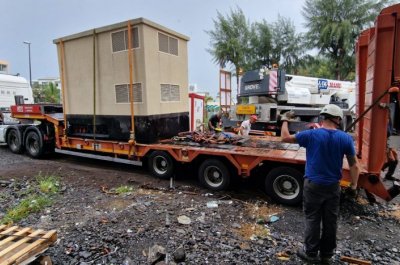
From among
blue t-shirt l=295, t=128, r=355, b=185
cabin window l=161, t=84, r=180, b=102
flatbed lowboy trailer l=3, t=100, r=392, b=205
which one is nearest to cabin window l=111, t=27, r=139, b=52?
cabin window l=161, t=84, r=180, b=102

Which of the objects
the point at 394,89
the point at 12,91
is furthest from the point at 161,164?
the point at 12,91

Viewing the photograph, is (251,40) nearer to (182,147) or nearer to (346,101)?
(346,101)

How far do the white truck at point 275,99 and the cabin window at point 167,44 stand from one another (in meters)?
4.24

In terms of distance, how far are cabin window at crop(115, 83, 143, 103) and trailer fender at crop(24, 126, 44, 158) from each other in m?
3.57

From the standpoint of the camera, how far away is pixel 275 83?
34.9ft

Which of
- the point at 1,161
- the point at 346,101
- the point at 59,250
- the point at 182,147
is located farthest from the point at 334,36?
the point at 59,250

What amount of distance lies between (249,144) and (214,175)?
1076 mm

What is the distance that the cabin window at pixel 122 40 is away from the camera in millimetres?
6555

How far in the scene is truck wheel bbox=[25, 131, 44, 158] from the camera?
29.8ft

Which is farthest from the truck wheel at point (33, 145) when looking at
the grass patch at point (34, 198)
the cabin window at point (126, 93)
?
the cabin window at point (126, 93)

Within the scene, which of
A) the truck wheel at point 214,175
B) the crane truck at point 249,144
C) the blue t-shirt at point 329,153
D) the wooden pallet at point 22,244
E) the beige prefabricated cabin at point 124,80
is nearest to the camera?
the wooden pallet at point 22,244

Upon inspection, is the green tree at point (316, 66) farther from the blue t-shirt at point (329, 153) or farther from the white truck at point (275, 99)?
the blue t-shirt at point (329, 153)

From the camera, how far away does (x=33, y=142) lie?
945 cm

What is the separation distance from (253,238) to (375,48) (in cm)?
303
